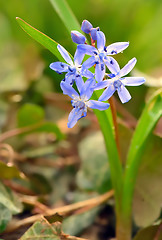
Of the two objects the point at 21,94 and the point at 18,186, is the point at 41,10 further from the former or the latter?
the point at 18,186

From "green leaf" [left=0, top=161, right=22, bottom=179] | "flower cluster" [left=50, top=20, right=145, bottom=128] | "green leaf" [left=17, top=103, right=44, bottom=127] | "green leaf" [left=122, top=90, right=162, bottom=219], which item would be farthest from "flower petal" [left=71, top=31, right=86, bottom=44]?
"green leaf" [left=17, top=103, right=44, bottom=127]

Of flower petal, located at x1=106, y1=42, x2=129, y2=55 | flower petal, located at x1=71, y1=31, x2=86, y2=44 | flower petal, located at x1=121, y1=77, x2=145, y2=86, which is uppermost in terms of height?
flower petal, located at x1=71, y1=31, x2=86, y2=44

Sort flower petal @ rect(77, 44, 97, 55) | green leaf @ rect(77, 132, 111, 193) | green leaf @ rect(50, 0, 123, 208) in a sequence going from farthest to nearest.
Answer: green leaf @ rect(77, 132, 111, 193) → green leaf @ rect(50, 0, 123, 208) → flower petal @ rect(77, 44, 97, 55)

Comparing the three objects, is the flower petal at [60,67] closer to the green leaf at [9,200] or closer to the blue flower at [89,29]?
the blue flower at [89,29]

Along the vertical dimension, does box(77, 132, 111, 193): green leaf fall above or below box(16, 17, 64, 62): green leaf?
below

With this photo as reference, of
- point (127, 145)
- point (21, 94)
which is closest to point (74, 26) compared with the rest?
point (127, 145)

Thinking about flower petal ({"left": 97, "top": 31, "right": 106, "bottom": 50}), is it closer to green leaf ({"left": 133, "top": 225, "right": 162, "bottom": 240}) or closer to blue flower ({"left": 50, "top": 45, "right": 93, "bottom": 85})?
blue flower ({"left": 50, "top": 45, "right": 93, "bottom": 85})

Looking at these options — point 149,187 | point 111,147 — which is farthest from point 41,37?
point 149,187
